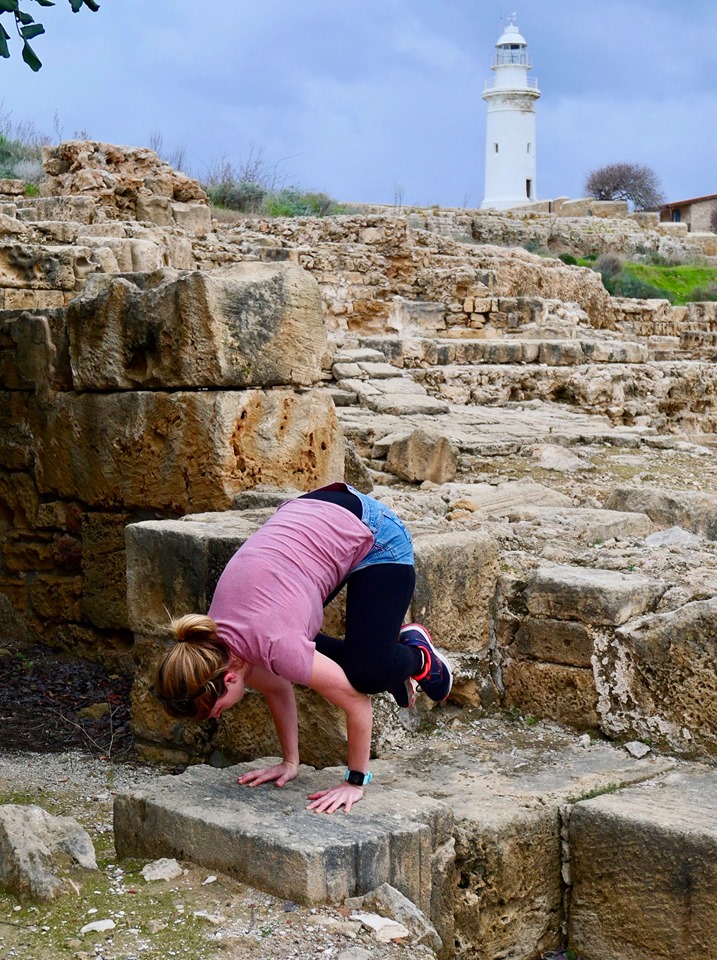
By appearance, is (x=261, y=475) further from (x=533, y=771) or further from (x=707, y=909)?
(x=707, y=909)

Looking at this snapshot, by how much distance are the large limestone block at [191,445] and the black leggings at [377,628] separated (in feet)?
5.24

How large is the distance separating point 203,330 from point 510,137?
50.1 m

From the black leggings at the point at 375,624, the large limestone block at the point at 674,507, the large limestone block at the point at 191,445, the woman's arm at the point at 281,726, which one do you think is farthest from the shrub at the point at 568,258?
the woman's arm at the point at 281,726

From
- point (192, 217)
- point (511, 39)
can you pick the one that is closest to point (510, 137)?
point (511, 39)

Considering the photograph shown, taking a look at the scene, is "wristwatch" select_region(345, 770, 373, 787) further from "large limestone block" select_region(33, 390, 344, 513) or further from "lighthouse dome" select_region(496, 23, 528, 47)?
"lighthouse dome" select_region(496, 23, 528, 47)

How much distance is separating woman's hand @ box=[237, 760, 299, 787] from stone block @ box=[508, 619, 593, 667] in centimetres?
118

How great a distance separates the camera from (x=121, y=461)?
17.1 feet

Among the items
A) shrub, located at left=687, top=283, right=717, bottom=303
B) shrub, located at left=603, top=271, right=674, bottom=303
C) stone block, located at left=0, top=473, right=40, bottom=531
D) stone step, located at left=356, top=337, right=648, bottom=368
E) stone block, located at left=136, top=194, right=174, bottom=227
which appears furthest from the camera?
shrub, located at left=687, top=283, right=717, bottom=303

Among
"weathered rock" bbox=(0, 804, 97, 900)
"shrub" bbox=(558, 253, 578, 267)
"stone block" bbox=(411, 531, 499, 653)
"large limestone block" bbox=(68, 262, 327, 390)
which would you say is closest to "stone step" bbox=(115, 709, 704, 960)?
"weathered rock" bbox=(0, 804, 97, 900)

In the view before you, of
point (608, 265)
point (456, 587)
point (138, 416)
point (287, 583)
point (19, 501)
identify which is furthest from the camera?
point (608, 265)

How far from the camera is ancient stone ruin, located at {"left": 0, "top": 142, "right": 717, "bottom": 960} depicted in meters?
3.27

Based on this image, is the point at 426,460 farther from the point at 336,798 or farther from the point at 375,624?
the point at 336,798

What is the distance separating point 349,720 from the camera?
3.34 m

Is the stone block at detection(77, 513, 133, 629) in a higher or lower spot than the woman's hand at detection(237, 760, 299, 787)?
higher
